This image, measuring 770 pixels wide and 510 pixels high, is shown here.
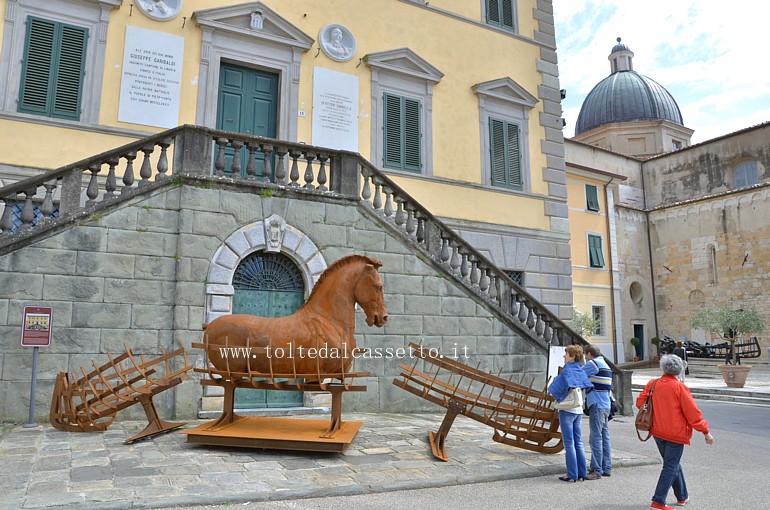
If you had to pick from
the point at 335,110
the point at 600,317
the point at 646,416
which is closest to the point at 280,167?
the point at 335,110

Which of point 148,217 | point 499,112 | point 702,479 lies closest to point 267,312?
point 148,217

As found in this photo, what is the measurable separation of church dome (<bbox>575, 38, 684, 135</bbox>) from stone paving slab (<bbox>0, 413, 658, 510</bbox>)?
4280 centimetres

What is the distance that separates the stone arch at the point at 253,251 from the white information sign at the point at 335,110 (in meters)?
3.62

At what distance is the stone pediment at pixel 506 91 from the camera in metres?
15.2

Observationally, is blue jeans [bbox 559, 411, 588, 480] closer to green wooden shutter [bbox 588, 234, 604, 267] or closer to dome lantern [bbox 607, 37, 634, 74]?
green wooden shutter [bbox 588, 234, 604, 267]

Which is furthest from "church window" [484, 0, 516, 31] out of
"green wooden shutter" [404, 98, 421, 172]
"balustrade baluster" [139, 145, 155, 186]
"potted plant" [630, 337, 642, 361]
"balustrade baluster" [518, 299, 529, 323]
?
"potted plant" [630, 337, 642, 361]

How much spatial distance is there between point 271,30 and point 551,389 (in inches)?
386

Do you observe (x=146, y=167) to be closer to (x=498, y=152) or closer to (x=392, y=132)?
(x=392, y=132)

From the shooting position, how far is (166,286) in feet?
30.0

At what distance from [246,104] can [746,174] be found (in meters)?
33.7

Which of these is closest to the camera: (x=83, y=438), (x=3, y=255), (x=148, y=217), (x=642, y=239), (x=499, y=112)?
(x=83, y=438)

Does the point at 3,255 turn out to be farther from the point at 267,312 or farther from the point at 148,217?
the point at 267,312

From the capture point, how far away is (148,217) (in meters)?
9.12

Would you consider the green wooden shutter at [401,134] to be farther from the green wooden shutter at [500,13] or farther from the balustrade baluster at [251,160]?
the balustrade baluster at [251,160]
